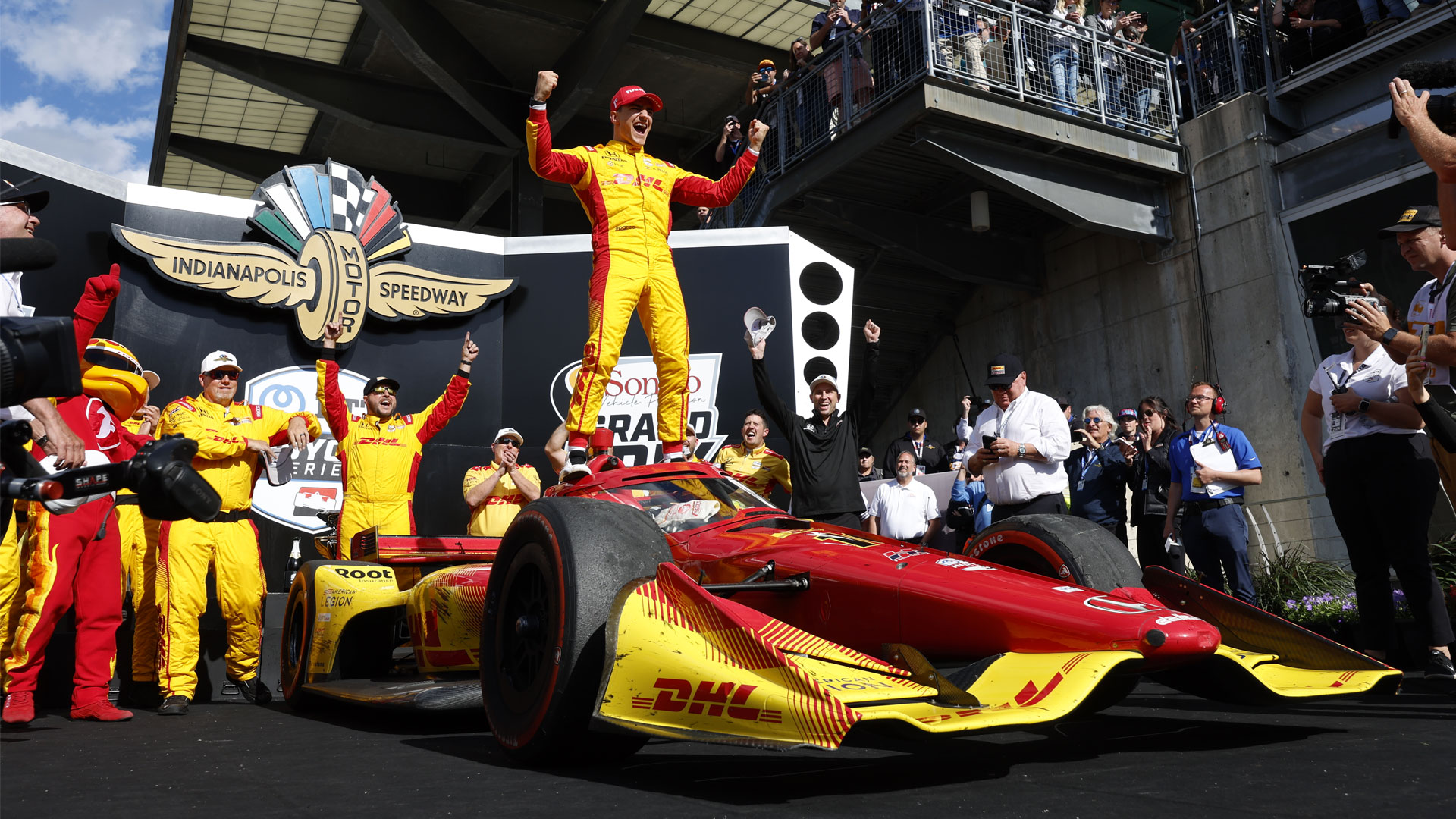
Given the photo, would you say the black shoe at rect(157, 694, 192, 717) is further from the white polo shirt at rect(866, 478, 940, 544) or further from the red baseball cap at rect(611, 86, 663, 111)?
the white polo shirt at rect(866, 478, 940, 544)

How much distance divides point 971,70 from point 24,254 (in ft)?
33.8

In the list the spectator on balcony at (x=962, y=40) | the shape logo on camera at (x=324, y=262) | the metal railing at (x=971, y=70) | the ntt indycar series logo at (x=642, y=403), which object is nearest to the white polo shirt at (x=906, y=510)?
the ntt indycar series logo at (x=642, y=403)

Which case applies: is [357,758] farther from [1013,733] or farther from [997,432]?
[997,432]

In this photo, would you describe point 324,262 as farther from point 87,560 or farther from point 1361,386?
point 1361,386

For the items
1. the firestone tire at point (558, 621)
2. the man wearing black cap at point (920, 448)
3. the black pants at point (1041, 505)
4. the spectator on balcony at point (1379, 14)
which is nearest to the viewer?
the firestone tire at point (558, 621)

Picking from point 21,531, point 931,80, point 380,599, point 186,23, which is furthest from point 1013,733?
point 186,23

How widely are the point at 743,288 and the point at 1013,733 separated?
5.94 meters

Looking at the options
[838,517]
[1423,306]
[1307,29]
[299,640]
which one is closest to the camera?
[1423,306]

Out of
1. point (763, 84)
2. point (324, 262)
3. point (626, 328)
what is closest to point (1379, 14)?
point (763, 84)

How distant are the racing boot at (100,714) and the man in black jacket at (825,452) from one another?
3.35 meters

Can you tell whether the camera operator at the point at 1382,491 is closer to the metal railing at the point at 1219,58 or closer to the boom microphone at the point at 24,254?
the boom microphone at the point at 24,254

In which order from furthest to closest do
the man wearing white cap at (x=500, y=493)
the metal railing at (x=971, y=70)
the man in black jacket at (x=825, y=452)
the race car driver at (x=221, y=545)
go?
1. the metal railing at (x=971, y=70)
2. the man wearing white cap at (x=500, y=493)
3. the man in black jacket at (x=825, y=452)
4. the race car driver at (x=221, y=545)

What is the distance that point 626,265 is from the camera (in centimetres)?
556

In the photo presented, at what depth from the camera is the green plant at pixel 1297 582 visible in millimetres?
7004
